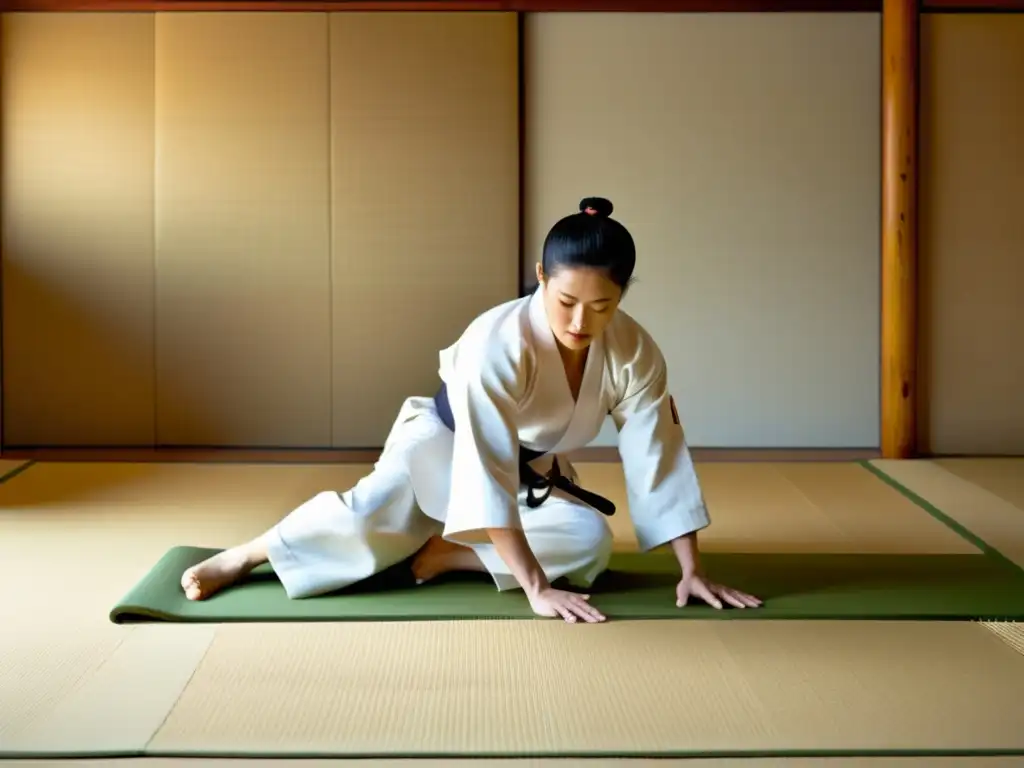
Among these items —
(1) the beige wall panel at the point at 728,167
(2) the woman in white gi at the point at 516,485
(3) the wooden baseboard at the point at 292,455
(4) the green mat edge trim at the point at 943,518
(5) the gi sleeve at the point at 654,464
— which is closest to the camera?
(2) the woman in white gi at the point at 516,485

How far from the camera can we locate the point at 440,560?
332 centimetres

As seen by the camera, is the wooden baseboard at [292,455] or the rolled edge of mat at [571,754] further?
the wooden baseboard at [292,455]

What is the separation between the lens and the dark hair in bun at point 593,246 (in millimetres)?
2744

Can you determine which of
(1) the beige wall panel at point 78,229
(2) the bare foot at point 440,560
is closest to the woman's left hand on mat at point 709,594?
(2) the bare foot at point 440,560

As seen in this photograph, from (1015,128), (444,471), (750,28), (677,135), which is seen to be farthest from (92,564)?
(1015,128)

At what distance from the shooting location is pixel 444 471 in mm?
3201

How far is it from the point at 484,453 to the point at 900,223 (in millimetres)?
3174

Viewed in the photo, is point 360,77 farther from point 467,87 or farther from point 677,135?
point 677,135

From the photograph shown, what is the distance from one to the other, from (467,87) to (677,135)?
0.92 metres

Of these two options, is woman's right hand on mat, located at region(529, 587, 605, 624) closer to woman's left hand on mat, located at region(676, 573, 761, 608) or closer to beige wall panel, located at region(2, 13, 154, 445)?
woman's left hand on mat, located at region(676, 573, 761, 608)

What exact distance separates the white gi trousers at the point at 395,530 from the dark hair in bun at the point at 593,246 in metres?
0.66

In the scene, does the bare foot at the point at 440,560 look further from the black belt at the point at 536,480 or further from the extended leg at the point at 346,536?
the black belt at the point at 536,480

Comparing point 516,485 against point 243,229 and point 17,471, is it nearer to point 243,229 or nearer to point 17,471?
point 17,471

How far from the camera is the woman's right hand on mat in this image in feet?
9.66
